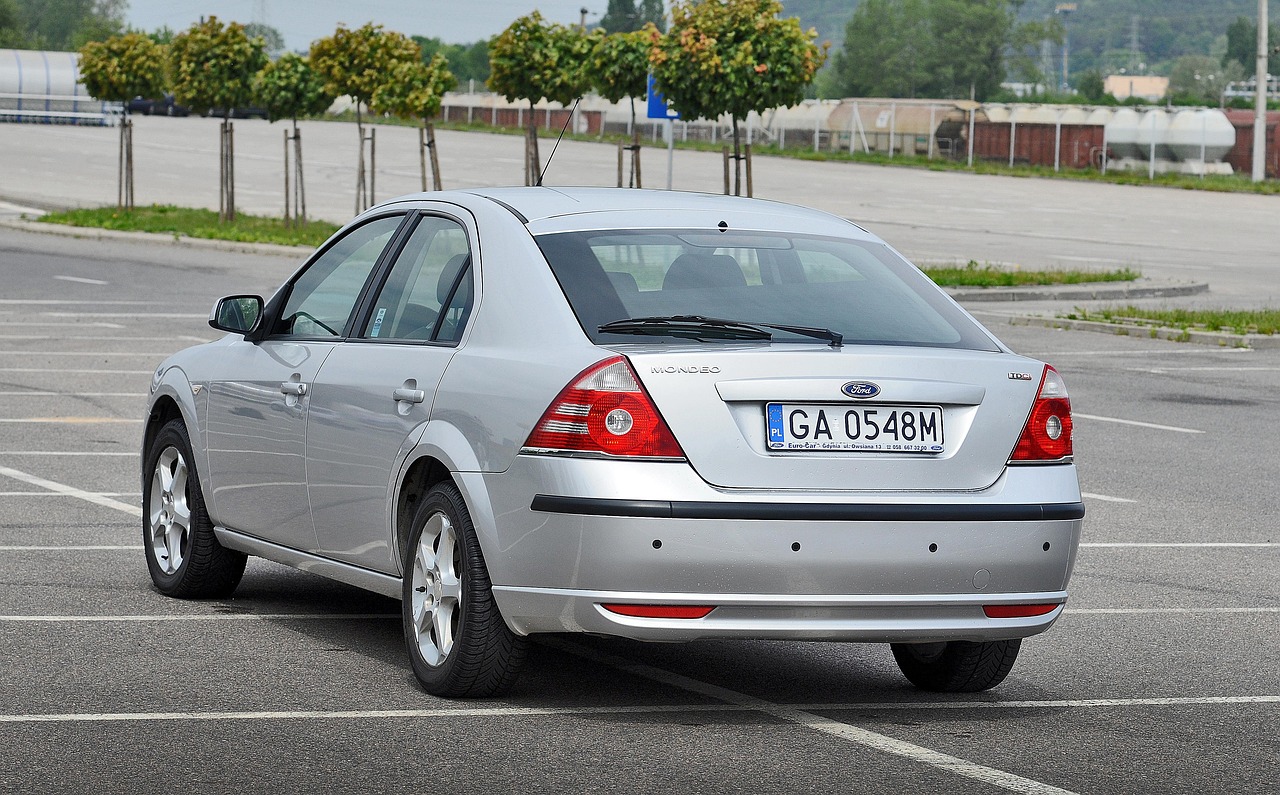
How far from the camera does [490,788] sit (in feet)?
16.1

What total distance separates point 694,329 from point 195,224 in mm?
32221

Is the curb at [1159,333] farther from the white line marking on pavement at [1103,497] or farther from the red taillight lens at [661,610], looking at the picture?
the red taillight lens at [661,610]

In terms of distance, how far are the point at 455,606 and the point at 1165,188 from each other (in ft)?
179

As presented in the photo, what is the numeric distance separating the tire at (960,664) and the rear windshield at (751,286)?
0.96 m

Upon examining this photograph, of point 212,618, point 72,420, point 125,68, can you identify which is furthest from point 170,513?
point 125,68

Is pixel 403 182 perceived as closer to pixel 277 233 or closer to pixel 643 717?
pixel 277 233

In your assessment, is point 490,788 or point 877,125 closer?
point 490,788

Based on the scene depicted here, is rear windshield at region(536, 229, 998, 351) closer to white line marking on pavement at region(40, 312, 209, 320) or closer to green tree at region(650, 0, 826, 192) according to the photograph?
white line marking on pavement at region(40, 312, 209, 320)

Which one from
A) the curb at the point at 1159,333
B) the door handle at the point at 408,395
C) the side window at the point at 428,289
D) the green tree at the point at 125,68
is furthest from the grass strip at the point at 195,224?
the door handle at the point at 408,395

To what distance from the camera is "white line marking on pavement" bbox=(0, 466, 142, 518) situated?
9805 millimetres

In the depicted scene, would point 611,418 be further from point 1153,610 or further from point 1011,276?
point 1011,276

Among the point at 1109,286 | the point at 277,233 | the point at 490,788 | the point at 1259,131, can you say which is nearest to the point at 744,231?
the point at 490,788

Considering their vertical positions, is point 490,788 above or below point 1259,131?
below

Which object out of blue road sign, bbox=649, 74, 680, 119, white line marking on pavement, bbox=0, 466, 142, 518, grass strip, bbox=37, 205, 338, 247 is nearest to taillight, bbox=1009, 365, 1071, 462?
white line marking on pavement, bbox=0, 466, 142, 518
